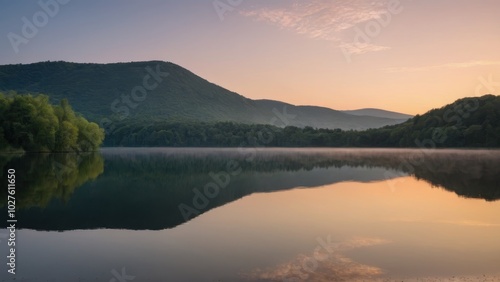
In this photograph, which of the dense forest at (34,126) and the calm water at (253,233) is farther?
the dense forest at (34,126)

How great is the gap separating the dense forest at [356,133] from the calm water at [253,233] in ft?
325

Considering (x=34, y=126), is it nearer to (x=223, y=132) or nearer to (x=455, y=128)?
(x=455, y=128)

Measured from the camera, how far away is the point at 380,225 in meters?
18.5

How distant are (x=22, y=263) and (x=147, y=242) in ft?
13.0

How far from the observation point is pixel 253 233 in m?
16.6

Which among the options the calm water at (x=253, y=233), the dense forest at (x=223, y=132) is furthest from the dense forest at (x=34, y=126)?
the calm water at (x=253, y=233)

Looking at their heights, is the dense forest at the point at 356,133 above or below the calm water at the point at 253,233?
above

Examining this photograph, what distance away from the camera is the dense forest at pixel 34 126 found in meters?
79.6

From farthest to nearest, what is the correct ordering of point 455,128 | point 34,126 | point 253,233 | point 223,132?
point 223,132, point 455,128, point 34,126, point 253,233

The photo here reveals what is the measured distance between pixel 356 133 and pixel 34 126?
110 meters

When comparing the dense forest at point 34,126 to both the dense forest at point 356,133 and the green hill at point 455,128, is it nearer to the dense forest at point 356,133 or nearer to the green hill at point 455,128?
the dense forest at point 356,133

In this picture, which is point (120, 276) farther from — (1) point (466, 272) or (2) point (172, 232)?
(1) point (466, 272)

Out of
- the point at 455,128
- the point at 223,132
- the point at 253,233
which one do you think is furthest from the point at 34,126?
the point at 223,132

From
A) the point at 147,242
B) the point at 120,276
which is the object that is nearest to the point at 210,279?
the point at 120,276
